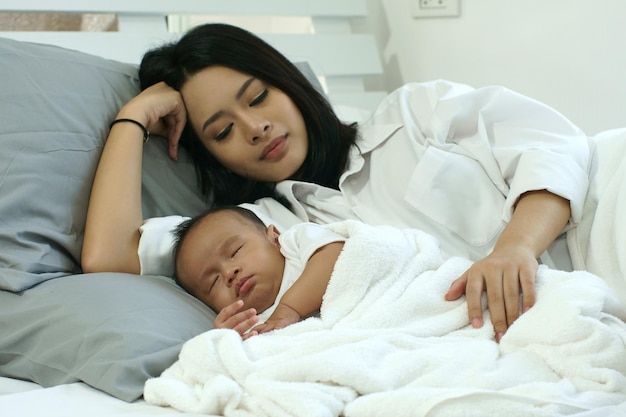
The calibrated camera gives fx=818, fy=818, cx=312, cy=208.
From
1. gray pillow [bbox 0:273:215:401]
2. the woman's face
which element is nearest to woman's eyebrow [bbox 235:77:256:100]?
the woman's face

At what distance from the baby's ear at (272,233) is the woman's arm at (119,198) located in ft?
0.83

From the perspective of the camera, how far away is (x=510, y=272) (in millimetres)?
1188

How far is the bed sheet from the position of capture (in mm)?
970

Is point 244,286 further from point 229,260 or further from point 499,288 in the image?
point 499,288

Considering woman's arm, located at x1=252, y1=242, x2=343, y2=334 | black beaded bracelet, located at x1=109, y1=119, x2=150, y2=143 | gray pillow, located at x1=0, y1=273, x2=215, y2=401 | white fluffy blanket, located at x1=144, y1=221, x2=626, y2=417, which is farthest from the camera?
black beaded bracelet, located at x1=109, y1=119, x2=150, y2=143

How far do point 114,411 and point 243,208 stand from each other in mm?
578

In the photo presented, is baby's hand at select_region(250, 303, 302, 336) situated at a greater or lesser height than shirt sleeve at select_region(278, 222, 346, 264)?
lesser

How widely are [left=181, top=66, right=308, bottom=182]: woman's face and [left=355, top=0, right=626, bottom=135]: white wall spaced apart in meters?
0.96

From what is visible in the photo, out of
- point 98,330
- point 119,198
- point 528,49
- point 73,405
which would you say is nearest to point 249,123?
point 119,198

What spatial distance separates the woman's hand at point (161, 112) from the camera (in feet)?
5.35

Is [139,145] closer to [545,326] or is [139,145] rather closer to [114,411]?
[114,411]

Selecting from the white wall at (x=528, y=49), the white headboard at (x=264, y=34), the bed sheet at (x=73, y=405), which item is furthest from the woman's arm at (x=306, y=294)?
the white wall at (x=528, y=49)

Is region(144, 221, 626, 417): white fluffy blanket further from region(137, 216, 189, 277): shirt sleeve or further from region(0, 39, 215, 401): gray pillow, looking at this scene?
region(137, 216, 189, 277): shirt sleeve

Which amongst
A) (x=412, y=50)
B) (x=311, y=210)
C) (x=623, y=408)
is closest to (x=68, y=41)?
(x=311, y=210)
